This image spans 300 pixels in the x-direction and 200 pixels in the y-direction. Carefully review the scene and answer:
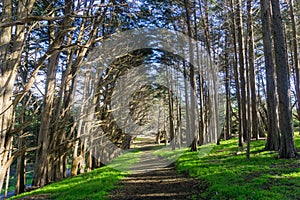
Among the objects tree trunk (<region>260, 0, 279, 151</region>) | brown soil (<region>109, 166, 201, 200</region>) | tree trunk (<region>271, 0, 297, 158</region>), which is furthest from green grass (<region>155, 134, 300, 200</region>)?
tree trunk (<region>260, 0, 279, 151</region>)

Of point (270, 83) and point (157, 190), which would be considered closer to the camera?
point (157, 190)

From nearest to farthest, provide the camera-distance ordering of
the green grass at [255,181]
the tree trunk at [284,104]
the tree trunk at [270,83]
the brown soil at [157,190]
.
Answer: the green grass at [255,181] → the brown soil at [157,190] → the tree trunk at [284,104] → the tree trunk at [270,83]

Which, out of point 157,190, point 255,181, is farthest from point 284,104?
point 157,190

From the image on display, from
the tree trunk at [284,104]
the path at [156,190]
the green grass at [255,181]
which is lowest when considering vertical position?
the path at [156,190]

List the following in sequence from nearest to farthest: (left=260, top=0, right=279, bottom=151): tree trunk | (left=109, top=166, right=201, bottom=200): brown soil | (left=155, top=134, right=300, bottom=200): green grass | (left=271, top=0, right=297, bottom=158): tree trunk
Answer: (left=155, top=134, right=300, bottom=200): green grass < (left=109, top=166, right=201, bottom=200): brown soil < (left=271, top=0, right=297, bottom=158): tree trunk < (left=260, top=0, right=279, bottom=151): tree trunk

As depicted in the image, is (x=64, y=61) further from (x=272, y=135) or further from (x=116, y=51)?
(x=272, y=135)

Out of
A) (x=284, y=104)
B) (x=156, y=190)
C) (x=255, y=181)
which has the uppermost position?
(x=284, y=104)

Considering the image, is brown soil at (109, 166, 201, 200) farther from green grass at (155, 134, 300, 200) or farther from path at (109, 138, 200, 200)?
green grass at (155, 134, 300, 200)

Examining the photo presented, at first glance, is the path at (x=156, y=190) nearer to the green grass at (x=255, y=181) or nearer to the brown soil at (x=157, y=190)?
the brown soil at (x=157, y=190)

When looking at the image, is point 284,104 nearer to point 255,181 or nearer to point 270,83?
point 270,83

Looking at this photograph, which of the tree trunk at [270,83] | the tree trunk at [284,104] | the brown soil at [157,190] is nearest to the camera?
the brown soil at [157,190]

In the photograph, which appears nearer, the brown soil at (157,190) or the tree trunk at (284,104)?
the brown soil at (157,190)

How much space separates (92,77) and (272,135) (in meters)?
10.1

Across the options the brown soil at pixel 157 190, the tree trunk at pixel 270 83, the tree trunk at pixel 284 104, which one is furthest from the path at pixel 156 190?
the tree trunk at pixel 270 83
